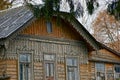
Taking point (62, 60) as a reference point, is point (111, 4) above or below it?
above

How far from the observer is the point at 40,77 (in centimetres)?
2484

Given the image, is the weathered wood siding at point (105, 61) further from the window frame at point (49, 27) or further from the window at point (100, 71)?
the window frame at point (49, 27)

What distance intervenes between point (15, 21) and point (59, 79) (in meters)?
4.75

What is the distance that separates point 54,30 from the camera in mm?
26234

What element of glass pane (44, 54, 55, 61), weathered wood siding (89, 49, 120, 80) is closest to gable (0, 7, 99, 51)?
glass pane (44, 54, 55, 61)

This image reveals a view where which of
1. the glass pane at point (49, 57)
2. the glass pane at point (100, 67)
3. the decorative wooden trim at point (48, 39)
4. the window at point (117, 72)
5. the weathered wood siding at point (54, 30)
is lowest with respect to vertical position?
the window at point (117, 72)

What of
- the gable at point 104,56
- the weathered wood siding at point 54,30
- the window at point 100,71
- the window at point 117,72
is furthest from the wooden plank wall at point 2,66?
the window at point 117,72

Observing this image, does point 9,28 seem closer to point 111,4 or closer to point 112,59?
point 112,59

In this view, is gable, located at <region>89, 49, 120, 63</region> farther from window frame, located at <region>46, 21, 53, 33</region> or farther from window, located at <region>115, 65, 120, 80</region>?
window frame, located at <region>46, 21, 53, 33</region>

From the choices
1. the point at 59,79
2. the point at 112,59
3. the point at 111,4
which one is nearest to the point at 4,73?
the point at 59,79

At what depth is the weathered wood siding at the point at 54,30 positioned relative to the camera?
2475cm

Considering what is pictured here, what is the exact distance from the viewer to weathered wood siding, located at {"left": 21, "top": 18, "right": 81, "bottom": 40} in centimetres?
2475

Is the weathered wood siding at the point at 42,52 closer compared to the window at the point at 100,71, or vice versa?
the weathered wood siding at the point at 42,52

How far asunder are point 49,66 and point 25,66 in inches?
76.3
